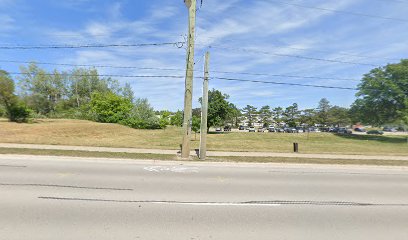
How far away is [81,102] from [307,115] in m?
67.3

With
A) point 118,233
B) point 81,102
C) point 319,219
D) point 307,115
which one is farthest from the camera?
point 307,115

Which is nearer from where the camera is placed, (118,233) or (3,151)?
(118,233)

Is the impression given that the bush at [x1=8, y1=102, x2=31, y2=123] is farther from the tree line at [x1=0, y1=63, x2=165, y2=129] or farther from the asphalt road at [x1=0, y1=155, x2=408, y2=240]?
the asphalt road at [x1=0, y1=155, x2=408, y2=240]

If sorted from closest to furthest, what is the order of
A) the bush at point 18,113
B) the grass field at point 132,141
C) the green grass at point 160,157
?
1. the green grass at point 160,157
2. the grass field at point 132,141
3. the bush at point 18,113

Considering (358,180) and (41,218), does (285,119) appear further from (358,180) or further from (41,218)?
(41,218)

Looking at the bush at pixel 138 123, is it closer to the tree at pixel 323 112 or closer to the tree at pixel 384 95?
the tree at pixel 384 95

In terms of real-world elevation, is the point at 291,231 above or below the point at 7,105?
below

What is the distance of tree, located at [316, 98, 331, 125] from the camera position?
3666 inches

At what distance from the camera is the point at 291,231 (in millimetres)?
5016

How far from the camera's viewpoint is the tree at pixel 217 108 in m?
48.1

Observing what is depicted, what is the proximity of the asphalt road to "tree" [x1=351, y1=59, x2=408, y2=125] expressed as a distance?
139ft

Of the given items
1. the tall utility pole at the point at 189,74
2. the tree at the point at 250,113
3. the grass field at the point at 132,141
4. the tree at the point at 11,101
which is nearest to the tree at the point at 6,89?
the tree at the point at 11,101

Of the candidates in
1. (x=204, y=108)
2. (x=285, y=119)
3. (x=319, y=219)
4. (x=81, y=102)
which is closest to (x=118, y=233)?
(x=319, y=219)

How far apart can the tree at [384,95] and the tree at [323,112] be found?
135ft
